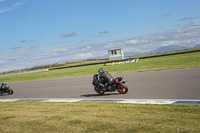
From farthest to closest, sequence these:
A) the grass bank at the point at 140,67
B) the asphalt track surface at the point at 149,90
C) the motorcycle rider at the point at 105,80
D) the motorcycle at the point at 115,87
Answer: the grass bank at the point at 140,67
the motorcycle rider at the point at 105,80
the motorcycle at the point at 115,87
the asphalt track surface at the point at 149,90

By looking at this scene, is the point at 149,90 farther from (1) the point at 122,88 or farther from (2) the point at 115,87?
(2) the point at 115,87

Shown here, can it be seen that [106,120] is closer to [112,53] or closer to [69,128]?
[69,128]

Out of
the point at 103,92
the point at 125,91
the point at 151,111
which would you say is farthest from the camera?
the point at 103,92

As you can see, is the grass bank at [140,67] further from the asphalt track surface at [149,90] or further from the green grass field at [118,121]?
the green grass field at [118,121]

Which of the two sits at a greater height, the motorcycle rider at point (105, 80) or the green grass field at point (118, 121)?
the motorcycle rider at point (105, 80)

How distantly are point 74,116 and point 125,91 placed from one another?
5158 mm

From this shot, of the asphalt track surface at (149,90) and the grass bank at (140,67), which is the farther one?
the grass bank at (140,67)

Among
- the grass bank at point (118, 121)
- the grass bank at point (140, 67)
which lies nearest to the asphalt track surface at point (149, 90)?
the grass bank at point (118, 121)

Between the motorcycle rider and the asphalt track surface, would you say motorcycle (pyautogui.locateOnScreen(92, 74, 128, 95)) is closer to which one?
the motorcycle rider

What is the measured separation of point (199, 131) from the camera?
5156 mm

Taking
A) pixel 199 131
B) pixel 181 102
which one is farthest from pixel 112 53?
pixel 199 131

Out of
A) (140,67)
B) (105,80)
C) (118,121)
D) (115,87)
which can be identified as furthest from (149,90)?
(140,67)

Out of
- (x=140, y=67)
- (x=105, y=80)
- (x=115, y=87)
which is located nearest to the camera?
(x=115, y=87)

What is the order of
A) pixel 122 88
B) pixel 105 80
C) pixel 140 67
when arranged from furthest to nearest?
pixel 140 67, pixel 105 80, pixel 122 88
